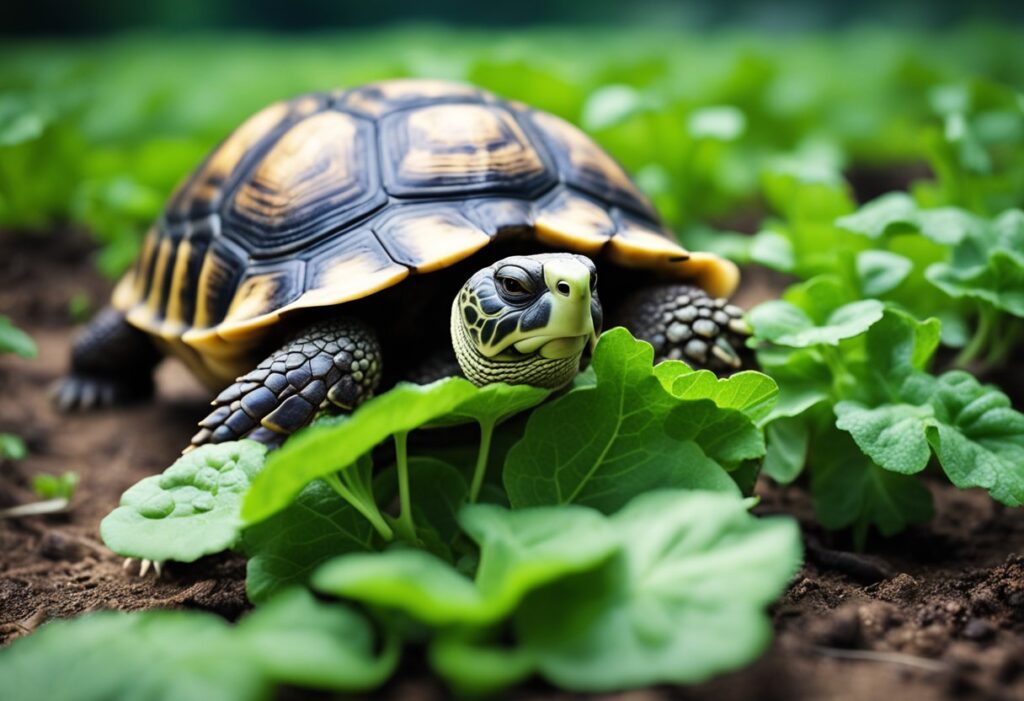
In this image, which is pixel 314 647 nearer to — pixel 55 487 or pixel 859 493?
pixel 859 493

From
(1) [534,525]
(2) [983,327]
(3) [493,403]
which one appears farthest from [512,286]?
(2) [983,327]

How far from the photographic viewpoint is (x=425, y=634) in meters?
1.38

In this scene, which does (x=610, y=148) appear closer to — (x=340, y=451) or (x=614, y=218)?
(x=614, y=218)

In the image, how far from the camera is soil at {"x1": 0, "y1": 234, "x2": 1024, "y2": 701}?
1.30m

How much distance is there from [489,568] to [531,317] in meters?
0.60

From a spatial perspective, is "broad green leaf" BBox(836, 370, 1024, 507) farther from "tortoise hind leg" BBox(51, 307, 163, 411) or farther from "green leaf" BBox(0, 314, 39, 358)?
"tortoise hind leg" BBox(51, 307, 163, 411)

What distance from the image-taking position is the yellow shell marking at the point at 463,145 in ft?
7.56

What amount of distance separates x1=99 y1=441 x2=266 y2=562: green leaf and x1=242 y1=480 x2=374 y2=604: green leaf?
3.3 inches

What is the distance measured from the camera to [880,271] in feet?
7.68

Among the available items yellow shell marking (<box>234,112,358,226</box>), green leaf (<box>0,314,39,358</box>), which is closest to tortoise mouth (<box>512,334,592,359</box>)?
yellow shell marking (<box>234,112,358,226</box>)

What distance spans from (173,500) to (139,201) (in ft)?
9.34

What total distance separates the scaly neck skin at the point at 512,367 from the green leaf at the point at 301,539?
0.45m

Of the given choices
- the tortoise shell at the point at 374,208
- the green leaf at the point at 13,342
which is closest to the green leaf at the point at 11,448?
the green leaf at the point at 13,342

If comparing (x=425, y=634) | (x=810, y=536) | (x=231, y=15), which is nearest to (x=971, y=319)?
(x=810, y=536)
